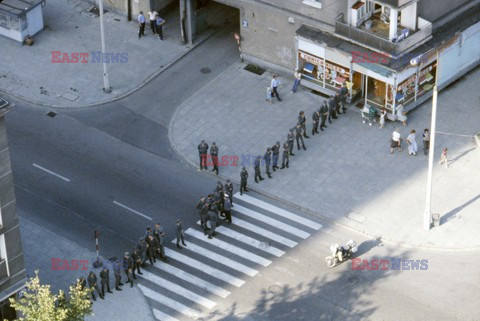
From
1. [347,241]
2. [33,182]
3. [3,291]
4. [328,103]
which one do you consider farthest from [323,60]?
[3,291]

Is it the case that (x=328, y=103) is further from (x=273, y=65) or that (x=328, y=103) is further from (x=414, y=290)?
(x=414, y=290)

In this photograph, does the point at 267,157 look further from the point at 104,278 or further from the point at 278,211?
the point at 104,278

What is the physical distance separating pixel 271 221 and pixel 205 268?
513cm

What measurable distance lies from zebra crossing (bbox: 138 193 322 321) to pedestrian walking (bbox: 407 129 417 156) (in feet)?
26.3

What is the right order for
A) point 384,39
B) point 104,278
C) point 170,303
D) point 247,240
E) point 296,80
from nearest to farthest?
1. point 104,278
2. point 170,303
3. point 247,240
4. point 384,39
5. point 296,80

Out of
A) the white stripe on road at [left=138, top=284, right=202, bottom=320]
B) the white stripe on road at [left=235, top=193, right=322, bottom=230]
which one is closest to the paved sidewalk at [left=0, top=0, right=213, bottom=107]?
the white stripe on road at [left=235, top=193, right=322, bottom=230]

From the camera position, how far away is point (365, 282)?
6475 centimetres

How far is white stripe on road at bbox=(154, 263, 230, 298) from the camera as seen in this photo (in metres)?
64.5

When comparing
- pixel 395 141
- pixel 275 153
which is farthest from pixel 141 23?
pixel 395 141

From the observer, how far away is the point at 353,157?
73188 millimetres

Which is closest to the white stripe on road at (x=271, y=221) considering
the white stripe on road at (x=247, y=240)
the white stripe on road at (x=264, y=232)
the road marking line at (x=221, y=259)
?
the white stripe on road at (x=264, y=232)

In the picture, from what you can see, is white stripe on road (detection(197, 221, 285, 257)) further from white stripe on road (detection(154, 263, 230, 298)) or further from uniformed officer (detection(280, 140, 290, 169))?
uniformed officer (detection(280, 140, 290, 169))

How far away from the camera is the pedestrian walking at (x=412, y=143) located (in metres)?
72.4

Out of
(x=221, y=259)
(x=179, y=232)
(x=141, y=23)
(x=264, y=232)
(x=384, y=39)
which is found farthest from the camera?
(x=141, y=23)
